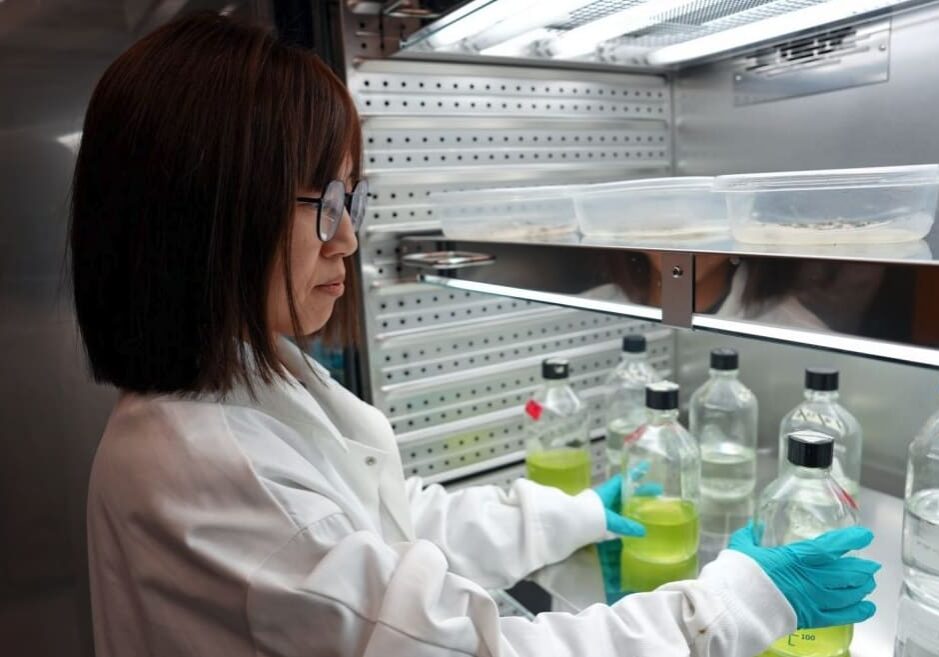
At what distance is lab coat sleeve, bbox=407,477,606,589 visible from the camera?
1.18 meters

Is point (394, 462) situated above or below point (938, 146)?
below

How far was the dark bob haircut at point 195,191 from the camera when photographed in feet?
2.46

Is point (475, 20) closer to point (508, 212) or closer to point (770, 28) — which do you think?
point (508, 212)

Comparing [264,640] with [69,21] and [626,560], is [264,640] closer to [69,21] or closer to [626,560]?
[626,560]

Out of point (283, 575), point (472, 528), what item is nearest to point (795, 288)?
point (283, 575)

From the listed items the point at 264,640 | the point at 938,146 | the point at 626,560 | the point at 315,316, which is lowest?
the point at 626,560

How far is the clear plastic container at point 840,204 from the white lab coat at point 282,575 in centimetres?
43

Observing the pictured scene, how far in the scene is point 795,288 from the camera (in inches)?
Result: 26.9

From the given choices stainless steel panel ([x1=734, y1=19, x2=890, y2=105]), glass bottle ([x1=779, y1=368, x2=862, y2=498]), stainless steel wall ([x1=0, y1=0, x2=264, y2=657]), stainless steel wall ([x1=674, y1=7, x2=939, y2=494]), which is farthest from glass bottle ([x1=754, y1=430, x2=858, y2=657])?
stainless steel wall ([x1=0, y1=0, x2=264, y2=657])

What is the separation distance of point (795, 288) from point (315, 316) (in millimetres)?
598

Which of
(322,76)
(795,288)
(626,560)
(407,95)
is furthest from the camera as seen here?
(407,95)

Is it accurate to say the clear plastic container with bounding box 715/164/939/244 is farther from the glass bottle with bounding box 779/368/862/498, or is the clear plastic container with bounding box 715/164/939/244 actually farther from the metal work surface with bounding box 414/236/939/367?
the glass bottle with bounding box 779/368/862/498

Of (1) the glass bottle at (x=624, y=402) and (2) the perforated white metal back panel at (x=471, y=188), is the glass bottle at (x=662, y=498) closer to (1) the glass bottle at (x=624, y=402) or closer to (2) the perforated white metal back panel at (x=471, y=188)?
(1) the glass bottle at (x=624, y=402)

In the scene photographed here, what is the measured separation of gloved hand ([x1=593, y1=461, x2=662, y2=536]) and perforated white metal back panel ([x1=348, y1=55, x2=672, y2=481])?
0.35 meters
